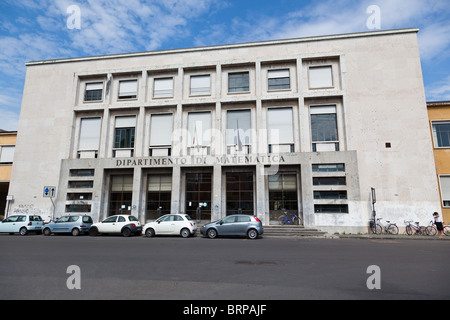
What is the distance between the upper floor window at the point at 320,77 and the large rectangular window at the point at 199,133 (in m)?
8.88

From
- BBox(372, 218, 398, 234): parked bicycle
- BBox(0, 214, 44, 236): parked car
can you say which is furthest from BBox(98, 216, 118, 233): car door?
BBox(372, 218, 398, 234): parked bicycle

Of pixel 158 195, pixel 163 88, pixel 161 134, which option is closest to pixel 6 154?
pixel 161 134

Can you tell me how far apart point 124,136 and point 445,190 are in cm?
2529

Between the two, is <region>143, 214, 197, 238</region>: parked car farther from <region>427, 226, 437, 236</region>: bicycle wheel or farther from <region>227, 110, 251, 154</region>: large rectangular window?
<region>427, 226, 437, 236</region>: bicycle wheel

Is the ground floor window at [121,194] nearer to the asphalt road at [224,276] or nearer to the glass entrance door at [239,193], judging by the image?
the glass entrance door at [239,193]

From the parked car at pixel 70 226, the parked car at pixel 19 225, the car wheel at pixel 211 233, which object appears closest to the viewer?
the car wheel at pixel 211 233

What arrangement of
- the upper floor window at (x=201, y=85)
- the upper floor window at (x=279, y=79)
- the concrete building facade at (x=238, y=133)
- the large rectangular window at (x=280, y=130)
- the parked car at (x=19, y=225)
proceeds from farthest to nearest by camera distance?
the upper floor window at (x=201, y=85) < the upper floor window at (x=279, y=79) < the large rectangular window at (x=280, y=130) < the concrete building facade at (x=238, y=133) < the parked car at (x=19, y=225)

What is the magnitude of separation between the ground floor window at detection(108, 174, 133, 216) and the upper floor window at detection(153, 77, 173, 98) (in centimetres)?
755

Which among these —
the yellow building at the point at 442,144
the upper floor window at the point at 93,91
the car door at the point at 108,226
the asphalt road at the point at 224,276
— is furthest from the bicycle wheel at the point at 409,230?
the upper floor window at the point at 93,91

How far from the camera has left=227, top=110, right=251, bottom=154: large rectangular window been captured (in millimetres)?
21484

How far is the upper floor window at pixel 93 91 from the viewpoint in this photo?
24656 millimetres

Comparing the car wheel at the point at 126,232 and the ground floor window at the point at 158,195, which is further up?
the ground floor window at the point at 158,195

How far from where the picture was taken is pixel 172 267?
281 inches
